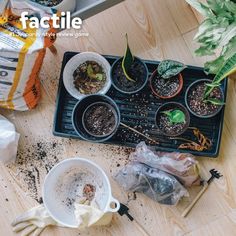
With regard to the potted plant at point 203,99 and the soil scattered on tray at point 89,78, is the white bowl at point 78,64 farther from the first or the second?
the potted plant at point 203,99

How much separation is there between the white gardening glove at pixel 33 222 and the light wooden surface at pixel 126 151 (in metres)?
0.02

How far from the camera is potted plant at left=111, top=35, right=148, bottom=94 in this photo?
128 cm

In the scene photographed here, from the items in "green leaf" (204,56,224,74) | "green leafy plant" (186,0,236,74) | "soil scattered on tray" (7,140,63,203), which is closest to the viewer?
"green leafy plant" (186,0,236,74)

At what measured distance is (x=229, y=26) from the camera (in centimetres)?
102

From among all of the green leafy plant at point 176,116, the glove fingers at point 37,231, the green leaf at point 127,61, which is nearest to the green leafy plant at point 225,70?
the green leafy plant at point 176,116

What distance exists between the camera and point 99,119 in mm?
1294

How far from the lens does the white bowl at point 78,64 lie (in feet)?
4.29

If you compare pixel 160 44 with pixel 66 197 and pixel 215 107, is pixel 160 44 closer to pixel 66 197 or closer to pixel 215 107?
pixel 215 107

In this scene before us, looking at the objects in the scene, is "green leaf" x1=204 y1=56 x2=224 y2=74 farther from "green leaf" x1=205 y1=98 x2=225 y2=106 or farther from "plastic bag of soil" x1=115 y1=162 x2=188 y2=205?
"plastic bag of soil" x1=115 y1=162 x2=188 y2=205

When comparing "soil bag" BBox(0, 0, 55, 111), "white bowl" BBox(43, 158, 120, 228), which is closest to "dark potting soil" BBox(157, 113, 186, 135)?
"white bowl" BBox(43, 158, 120, 228)

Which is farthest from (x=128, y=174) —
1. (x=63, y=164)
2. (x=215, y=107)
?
(x=215, y=107)

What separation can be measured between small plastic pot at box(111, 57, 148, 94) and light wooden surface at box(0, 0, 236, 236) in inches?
3.1

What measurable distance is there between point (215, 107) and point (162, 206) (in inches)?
12.4

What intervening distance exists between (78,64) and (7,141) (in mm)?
297
